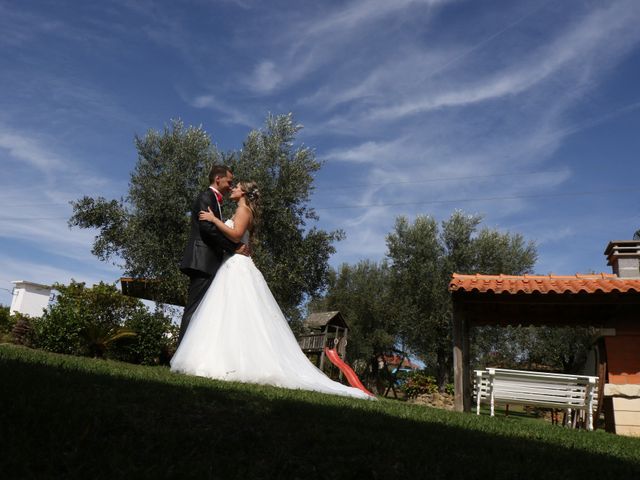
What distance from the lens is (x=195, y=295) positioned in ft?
23.7

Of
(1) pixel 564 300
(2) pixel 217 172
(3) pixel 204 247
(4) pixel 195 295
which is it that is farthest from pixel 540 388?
(2) pixel 217 172

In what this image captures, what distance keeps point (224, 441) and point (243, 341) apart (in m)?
3.71

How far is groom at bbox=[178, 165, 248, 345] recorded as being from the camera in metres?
7.03

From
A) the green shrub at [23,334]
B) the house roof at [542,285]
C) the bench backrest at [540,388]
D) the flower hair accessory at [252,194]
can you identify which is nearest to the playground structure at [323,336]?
the green shrub at [23,334]

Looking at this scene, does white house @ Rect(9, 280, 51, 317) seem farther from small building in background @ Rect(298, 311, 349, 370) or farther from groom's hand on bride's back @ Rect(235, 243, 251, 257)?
groom's hand on bride's back @ Rect(235, 243, 251, 257)

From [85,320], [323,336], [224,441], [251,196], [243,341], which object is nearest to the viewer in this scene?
[224,441]

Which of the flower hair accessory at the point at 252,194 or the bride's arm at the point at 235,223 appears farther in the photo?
the flower hair accessory at the point at 252,194

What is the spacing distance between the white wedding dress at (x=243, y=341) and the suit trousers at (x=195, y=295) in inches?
6.0

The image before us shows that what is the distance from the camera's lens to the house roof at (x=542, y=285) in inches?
363

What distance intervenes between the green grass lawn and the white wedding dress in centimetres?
192

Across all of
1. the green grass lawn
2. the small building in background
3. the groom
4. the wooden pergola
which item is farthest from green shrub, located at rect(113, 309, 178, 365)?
the small building in background

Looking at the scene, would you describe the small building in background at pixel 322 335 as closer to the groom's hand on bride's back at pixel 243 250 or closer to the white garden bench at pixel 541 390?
the white garden bench at pixel 541 390

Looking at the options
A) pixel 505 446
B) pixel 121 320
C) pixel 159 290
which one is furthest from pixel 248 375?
pixel 159 290

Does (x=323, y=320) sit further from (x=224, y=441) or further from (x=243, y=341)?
(x=224, y=441)
